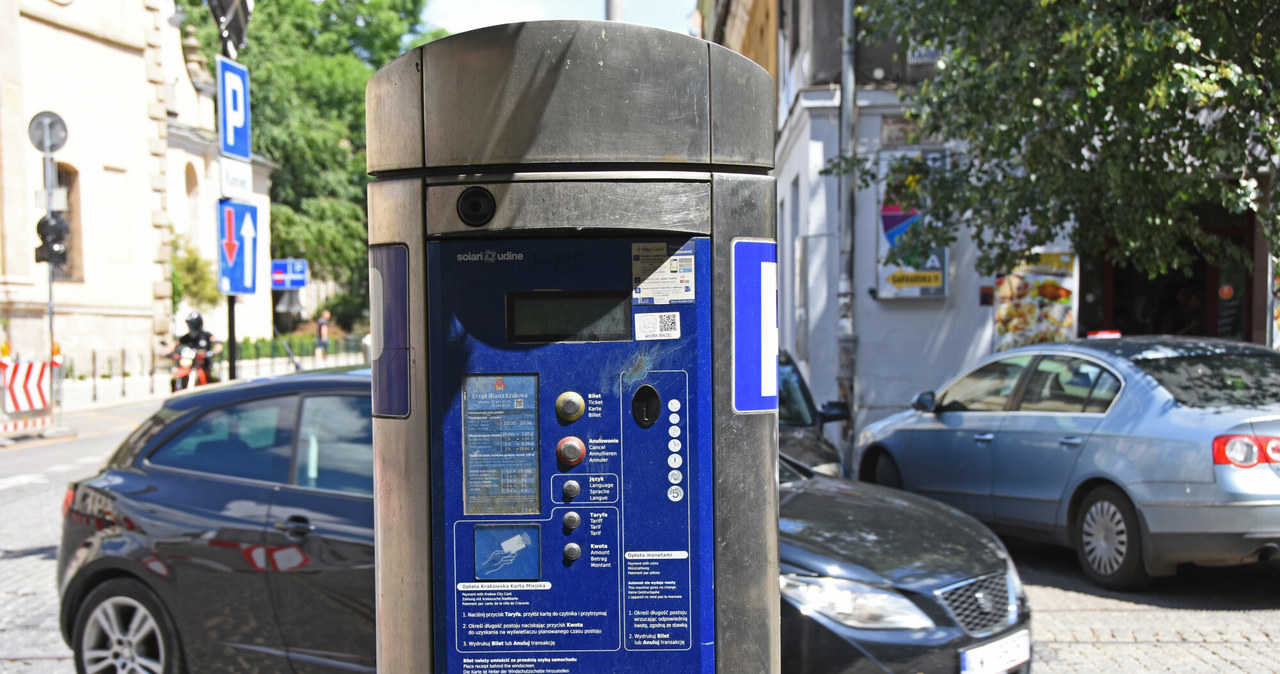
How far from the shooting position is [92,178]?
31422 mm

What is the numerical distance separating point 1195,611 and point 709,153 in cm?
528

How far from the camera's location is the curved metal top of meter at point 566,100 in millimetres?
2439

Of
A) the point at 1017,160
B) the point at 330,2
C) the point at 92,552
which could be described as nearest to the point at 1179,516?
the point at 1017,160

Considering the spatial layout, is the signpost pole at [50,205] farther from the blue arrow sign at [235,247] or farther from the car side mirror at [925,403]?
the car side mirror at [925,403]

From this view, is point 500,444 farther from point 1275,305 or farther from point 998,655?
point 1275,305

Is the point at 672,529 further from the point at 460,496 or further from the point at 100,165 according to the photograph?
the point at 100,165

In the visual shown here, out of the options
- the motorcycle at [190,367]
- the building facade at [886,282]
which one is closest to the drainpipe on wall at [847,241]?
the building facade at [886,282]

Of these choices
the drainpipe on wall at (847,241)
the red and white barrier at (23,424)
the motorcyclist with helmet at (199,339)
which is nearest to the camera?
the drainpipe on wall at (847,241)

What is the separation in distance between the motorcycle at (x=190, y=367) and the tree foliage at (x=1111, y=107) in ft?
39.2

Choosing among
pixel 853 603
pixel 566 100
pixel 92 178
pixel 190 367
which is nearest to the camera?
pixel 566 100

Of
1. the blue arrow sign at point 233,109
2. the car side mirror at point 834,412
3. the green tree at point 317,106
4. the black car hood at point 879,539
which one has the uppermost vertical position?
the green tree at point 317,106

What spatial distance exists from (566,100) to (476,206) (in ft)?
1.01

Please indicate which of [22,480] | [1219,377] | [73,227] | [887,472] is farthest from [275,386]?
[73,227]

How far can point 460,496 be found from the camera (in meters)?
2.50
